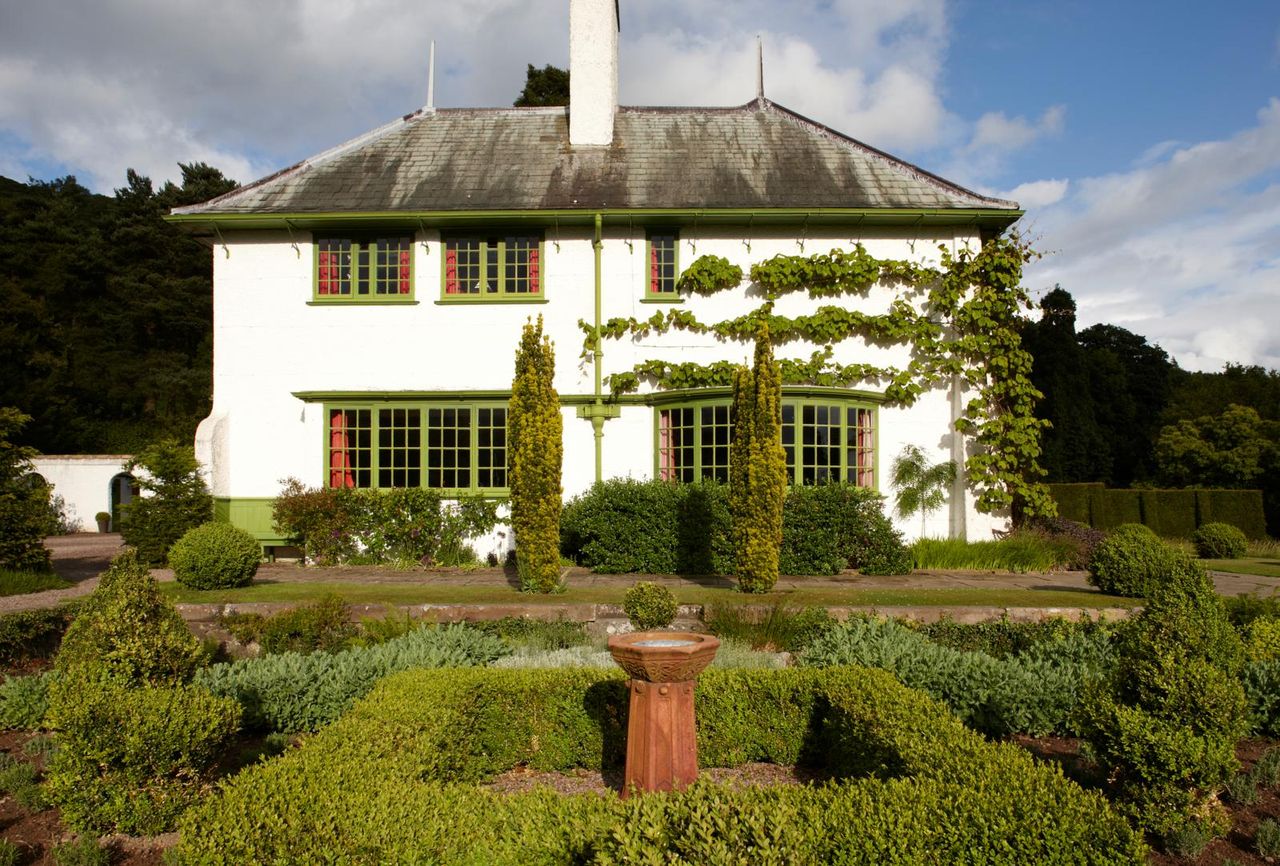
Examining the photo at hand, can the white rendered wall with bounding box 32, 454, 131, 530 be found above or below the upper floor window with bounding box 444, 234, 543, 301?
below

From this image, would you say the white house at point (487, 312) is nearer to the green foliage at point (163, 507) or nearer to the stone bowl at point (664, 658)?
the green foliage at point (163, 507)

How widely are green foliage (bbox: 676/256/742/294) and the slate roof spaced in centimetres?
94

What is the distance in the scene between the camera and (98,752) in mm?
4285

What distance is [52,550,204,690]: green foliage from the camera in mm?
4449

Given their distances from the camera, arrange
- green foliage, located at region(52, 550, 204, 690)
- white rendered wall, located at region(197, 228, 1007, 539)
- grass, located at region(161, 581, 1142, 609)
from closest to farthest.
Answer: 1. green foliage, located at region(52, 550, 204, 690)
2. grass, located at region(161, 581, 1142, 609)
3. white rendered wall, located at region(197, 228, 1007, 539)

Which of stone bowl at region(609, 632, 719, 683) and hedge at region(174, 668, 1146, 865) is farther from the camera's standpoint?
stone bowl at region(609, 632, 719, 683)

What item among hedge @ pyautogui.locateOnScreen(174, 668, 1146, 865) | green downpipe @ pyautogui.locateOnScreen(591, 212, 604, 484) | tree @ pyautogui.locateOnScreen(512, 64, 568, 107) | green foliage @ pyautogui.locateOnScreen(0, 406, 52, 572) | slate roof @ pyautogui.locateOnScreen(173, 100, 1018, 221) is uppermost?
tree @ pyautogui.locateOnScreen(512, 64, 568, 107)

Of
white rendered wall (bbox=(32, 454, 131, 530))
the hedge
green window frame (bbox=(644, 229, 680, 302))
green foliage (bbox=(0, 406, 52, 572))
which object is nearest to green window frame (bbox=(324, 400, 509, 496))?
green window frame (bbox=(644, 229, 680, 302))

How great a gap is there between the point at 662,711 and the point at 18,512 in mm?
11606

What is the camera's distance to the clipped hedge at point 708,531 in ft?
40.0

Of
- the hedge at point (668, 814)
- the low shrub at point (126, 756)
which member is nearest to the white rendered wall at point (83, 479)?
the low shrub at point (126, 756)

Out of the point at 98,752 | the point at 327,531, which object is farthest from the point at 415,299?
the point at 98,752

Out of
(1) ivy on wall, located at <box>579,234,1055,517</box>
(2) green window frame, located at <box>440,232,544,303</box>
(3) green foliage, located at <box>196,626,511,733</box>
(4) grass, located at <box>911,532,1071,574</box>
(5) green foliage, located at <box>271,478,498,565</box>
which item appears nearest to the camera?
(3) green foliage, located at <box>196,626,511,733</box>

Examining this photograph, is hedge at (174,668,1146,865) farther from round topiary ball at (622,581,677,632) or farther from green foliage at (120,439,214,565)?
green foliage at (120,439,214,565)
